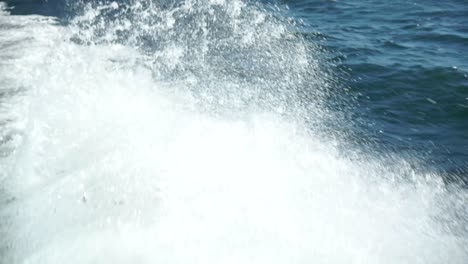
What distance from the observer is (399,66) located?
7344 mm

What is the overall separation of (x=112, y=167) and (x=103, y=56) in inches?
142

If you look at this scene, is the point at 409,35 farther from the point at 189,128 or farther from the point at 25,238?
the point at 25,238

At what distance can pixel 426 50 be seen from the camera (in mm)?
7797

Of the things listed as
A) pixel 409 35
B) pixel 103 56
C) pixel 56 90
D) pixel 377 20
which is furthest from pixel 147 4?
pixel 409 35

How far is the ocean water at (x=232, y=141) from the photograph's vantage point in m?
3.76

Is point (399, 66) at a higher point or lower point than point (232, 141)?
higher

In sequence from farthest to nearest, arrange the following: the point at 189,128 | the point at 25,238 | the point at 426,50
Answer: the point at 426,50
the point at 189,128
the point at 25,238

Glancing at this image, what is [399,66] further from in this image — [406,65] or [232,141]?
[232,141]

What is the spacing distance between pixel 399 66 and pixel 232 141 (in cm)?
419

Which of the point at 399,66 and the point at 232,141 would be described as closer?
the point at 232,141

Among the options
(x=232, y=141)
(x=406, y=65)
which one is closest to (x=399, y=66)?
(x=406, y=65)

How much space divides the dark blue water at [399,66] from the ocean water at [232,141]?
0.04 metres

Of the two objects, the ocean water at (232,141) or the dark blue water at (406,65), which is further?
the dark blue water at (406,65)

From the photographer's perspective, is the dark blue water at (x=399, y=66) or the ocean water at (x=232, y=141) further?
the dark blue water at (x=399, y=66)
